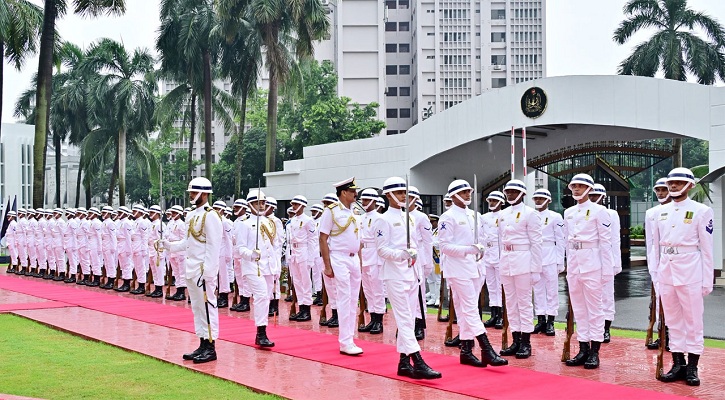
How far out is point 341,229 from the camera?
921 centimetres

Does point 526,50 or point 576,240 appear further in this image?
point 526,50

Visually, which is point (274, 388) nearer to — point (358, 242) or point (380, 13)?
point (358, 242)

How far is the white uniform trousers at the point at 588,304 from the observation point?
809 centimetres

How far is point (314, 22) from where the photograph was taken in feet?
95.4

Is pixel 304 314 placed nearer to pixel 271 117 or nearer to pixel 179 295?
pixel 179 295

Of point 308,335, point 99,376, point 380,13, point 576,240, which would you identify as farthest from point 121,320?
point 380,13

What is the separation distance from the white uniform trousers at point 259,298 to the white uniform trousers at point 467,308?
2.57 meters

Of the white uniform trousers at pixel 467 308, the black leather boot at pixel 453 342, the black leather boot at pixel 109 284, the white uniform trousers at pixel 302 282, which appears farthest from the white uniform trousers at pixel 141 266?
the white uniform trousers at pixel 467 308

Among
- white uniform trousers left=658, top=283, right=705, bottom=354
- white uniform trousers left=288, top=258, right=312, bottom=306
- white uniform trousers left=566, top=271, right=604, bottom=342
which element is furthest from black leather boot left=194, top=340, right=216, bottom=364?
white uniform trousers left=658, top=283, right=705, bottom=354

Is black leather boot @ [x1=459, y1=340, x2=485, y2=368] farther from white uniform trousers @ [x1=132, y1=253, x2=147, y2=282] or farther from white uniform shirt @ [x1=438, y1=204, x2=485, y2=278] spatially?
white uniform trousers @ [x1=132, y1=253, x2=147, y2=282]

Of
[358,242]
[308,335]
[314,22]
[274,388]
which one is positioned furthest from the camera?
[314,22]

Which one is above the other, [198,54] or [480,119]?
[198,54]

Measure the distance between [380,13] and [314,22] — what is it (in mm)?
39716

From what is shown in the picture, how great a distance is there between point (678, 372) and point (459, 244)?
2426 millimetres
